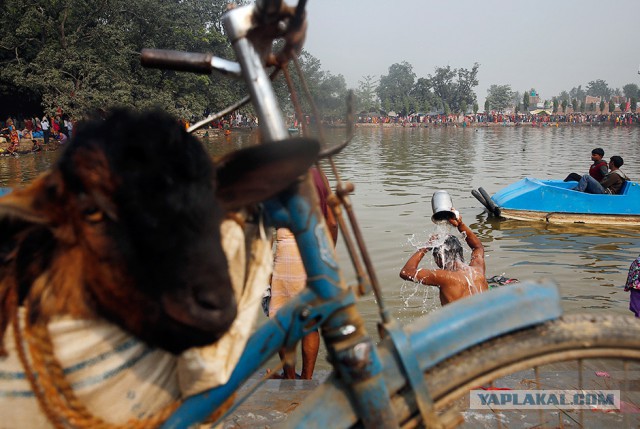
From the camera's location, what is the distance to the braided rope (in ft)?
3.85

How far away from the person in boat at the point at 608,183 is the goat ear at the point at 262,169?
34.3 feet

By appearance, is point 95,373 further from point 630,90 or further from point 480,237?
point 630,90

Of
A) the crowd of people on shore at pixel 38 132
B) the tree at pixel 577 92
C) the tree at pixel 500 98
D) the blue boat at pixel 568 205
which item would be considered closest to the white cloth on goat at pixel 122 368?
the blue boat at pixel 568 205

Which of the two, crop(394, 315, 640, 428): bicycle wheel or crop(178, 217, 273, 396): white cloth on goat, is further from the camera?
crop(394, 315, 640, 428): bicycle wheel

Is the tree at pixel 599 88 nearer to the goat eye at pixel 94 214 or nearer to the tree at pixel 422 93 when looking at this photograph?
the tree at pixel 422 93

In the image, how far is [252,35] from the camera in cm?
139

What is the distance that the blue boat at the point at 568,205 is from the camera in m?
10.1

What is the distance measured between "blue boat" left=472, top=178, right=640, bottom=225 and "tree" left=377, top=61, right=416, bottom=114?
68.1 meters

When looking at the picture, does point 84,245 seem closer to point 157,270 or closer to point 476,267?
point 157,270

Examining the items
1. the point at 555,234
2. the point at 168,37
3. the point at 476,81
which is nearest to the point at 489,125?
the point at 476,81

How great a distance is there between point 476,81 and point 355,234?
85855mm

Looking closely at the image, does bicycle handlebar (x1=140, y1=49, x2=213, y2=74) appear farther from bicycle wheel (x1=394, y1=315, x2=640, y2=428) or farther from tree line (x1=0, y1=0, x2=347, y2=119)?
tree line (x1=0, y1=0, x2=347, y2=119)

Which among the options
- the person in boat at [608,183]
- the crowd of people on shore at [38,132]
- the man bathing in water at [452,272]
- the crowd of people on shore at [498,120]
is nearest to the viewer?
the man bathing in water at [452,272]

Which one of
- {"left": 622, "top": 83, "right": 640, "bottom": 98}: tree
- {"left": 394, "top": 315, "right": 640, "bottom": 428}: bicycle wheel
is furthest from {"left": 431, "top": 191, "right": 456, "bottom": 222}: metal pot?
{"left": 622, "top": 83, "right": 640, "bottom": 98}: tree
